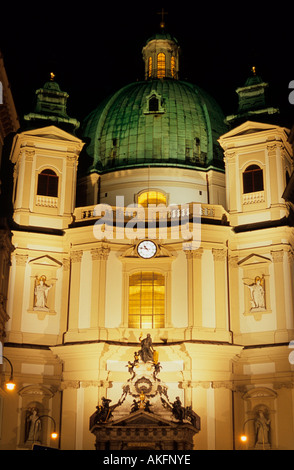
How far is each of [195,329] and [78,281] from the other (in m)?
6.65

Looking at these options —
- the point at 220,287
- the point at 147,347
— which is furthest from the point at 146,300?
the point at 220,287

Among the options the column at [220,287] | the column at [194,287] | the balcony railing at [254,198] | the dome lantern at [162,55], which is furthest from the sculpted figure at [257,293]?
the dome lantern at [162,55]

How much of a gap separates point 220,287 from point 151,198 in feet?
26.8

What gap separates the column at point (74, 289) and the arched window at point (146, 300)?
274 cm

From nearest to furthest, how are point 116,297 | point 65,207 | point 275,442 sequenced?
point 275,442 → point 116,297 → point 65,207

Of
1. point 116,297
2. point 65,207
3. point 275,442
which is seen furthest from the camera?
point 65,207

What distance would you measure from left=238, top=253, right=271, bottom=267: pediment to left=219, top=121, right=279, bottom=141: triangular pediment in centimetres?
728

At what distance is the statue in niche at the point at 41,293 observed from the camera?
152 feet

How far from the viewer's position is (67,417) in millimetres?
43406

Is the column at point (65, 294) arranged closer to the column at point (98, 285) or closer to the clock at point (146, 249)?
the column at point (98, 285)

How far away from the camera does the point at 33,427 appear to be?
43.7m

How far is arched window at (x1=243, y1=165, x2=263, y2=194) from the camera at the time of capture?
4859cm

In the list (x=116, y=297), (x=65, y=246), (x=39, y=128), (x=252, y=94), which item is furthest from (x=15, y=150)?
(x=252, y=94)

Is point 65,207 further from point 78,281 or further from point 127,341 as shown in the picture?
point 127,341
